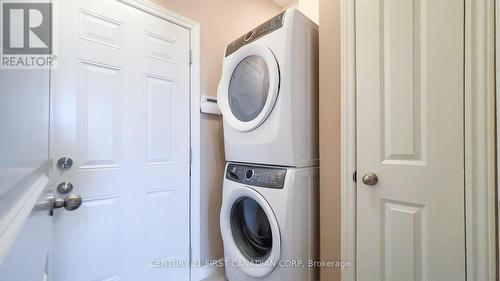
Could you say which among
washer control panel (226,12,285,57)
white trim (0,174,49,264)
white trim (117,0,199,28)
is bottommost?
white trim (0,174,49,264)

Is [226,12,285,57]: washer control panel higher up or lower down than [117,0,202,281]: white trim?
higher up

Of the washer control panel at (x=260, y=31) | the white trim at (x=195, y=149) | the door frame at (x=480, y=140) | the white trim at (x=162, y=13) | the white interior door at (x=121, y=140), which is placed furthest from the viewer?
the white trim at (x=195, y=149)

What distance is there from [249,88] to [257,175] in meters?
0.53

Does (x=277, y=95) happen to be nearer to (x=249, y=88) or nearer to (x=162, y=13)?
(x=249, y=88)

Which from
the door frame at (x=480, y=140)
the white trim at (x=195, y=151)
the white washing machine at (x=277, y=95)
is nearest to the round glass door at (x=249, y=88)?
the white washing machine at (x=277, y=95)

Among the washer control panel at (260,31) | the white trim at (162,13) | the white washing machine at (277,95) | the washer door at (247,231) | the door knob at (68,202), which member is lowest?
the washer door at (247,231)

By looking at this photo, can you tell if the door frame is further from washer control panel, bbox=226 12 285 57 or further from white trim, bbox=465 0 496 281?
washer control panel, bbox=226 12 285 57

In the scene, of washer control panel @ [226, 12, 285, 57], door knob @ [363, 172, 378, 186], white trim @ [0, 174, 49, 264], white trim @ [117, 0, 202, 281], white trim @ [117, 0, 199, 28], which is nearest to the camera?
white trim @ [0, 174, 49, 264]

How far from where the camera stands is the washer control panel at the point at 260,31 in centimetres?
120

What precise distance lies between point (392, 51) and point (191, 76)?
4.00 ft

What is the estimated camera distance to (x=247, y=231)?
1.45m

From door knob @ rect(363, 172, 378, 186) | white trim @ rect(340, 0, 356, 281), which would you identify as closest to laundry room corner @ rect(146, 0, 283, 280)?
white trim @ rect(340, 0, 356, 281)

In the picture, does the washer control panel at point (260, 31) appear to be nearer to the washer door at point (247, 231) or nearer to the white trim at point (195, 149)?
the white trim at point (195, 149)

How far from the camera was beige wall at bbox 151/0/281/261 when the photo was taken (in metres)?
1.65
